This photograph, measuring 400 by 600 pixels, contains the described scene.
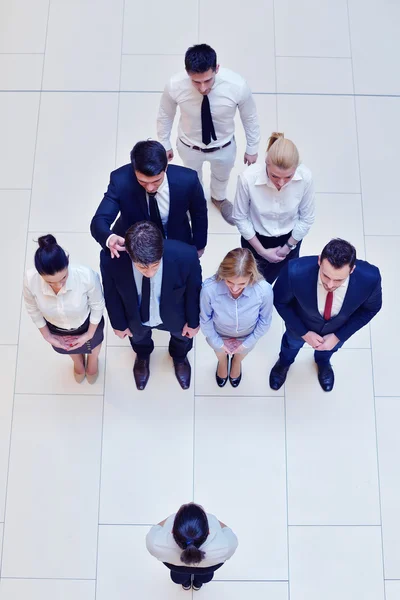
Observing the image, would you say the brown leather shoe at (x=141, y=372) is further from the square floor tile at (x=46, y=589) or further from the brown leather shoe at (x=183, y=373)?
the square floor tile at (x=46, y=589)

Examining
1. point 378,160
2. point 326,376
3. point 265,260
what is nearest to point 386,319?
point 326,376

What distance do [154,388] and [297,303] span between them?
1.22m

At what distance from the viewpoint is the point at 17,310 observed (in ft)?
13.4

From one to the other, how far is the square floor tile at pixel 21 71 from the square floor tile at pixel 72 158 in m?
0.18

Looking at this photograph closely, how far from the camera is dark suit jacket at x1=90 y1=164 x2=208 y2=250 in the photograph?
3.07 meters

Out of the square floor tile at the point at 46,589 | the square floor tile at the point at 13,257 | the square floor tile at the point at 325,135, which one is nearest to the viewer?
the square floor tile at the point at 46,589

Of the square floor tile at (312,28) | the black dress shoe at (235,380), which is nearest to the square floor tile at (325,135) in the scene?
the square floor tile at (312,28)

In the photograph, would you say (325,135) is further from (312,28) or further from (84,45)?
(84,45)

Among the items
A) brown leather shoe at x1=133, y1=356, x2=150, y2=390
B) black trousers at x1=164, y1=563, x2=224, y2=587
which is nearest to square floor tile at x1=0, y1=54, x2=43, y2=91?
brown leather shoe at x1=133, y1=356, x2=150, y2=390

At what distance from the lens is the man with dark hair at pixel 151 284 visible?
8.84 feet

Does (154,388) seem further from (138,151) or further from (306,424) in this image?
(138,151)

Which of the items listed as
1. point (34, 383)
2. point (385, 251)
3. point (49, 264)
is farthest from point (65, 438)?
point (385, 251)

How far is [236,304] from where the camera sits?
9.94 feet

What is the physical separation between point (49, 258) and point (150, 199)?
64 centimetres
